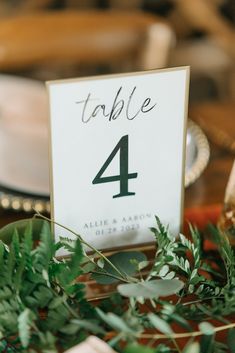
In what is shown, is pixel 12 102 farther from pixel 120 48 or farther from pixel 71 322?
pixel 71 322

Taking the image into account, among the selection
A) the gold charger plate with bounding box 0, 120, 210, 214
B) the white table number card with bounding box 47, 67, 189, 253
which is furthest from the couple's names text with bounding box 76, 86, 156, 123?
the gold charger plate with bounding box 0, 120, 210, 214

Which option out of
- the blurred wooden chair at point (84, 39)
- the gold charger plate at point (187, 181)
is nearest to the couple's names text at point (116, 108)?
the gold charger plate at point (187, 181)

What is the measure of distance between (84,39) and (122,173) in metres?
0.90

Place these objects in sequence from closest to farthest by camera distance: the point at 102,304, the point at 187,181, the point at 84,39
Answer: the point at 102,304 < the point at 187,181 < the point at 84,39

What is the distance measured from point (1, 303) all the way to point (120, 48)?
1.06 metres

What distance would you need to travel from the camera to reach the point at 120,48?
148 cm

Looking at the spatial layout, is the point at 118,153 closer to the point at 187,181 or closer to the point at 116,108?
the point at 116,108

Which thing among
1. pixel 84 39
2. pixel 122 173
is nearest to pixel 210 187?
pixel 122 173

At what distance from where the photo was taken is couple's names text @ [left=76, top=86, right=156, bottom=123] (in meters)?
0.57

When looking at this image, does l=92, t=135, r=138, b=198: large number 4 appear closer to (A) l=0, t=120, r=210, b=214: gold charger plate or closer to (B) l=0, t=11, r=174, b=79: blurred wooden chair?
(A) l=0, t=120, r=210, b=214: gold charger plate

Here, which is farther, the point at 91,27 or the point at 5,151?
the point at 91,27

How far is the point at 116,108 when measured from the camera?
0.58 m

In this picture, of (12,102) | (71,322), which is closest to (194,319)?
(71,322)

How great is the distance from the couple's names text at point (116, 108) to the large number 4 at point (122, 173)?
23mm
